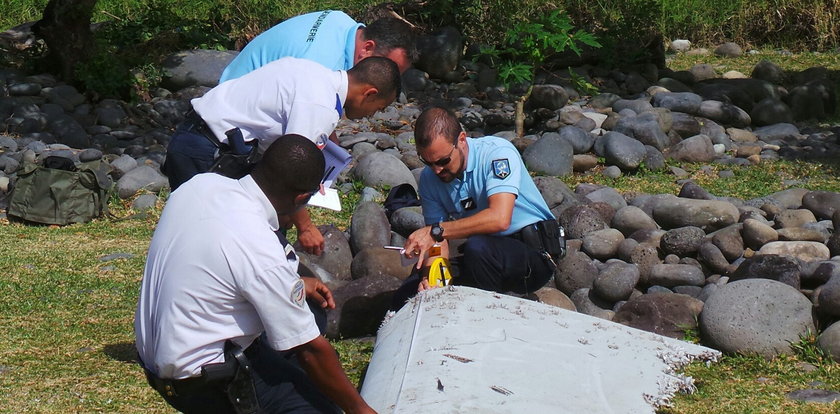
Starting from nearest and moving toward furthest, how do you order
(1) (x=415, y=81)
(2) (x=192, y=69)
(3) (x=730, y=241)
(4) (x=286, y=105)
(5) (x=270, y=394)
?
1. (5) (x=270, y=394)
2. (4) (x=286, y=105)
3. (3) (x=730, y=241)
4. (2) (x=192, y=69)
5. (1) (x=415, y=81)

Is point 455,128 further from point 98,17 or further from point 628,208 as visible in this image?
point 98,17

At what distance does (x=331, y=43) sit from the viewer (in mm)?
5281

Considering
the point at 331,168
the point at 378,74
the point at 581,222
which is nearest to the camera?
the point at 378,74

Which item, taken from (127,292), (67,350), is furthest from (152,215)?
(67,350)

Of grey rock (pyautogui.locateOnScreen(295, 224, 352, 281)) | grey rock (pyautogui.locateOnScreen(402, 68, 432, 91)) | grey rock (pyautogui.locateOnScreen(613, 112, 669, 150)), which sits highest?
grey rock (pyautogui.locateOnScreen(295, 224, 352, 281))

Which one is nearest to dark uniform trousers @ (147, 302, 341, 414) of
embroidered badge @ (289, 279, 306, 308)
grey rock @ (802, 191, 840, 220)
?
embroidered badge @ (289, 279, 306, 308)

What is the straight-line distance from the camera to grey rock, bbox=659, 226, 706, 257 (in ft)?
20.9

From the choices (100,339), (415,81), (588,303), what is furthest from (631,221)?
(415,81)

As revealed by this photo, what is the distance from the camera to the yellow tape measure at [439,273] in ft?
16.6

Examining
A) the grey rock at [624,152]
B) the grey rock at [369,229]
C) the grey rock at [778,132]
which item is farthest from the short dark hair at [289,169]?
the grey rock at [778,132]

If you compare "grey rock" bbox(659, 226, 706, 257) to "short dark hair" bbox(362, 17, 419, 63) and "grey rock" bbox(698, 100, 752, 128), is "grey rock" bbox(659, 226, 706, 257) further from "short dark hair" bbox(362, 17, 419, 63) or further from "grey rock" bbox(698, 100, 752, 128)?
"grey rock" bbox(698, 100, 752, 128)

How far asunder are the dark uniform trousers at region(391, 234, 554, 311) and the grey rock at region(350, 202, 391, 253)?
131cm

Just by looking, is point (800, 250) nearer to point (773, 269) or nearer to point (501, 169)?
point (773, 269)

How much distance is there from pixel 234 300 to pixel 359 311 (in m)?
2.45
